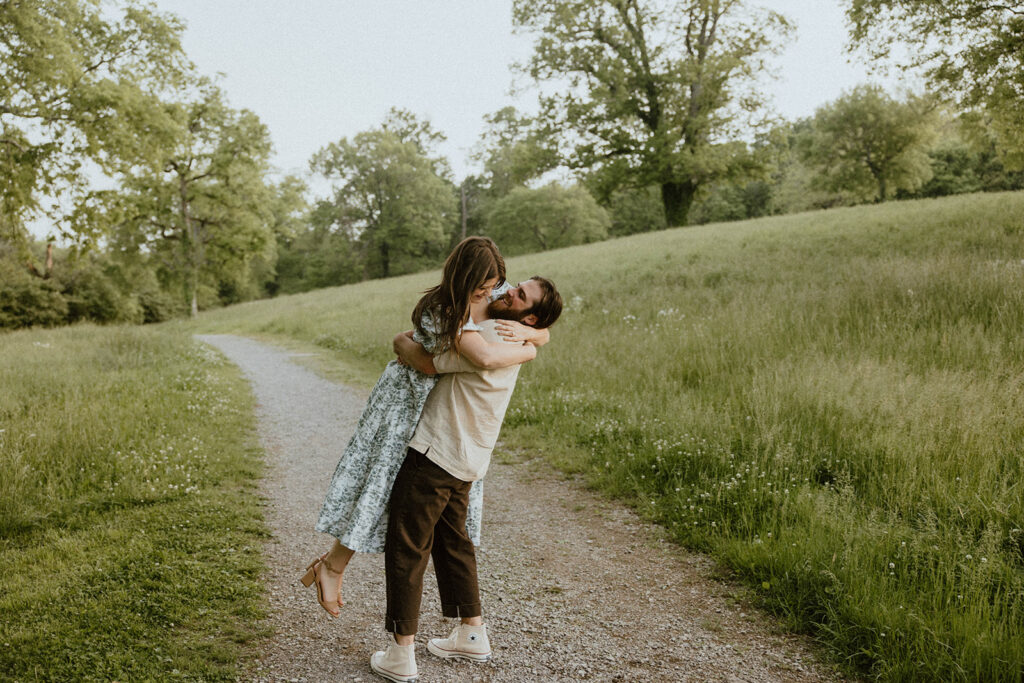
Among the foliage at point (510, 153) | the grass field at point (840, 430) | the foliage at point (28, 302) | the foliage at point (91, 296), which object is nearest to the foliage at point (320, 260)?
the foliage at point (510, 153)

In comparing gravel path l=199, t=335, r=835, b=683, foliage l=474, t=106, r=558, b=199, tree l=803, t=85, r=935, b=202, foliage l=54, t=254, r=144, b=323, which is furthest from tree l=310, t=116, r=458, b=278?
gravel path l=199, t=335, r=835, b=683

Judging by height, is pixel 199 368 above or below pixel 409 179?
below

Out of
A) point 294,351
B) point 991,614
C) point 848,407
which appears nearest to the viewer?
point 991,614

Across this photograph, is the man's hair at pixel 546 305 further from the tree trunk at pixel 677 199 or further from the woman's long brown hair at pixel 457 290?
the tree trunk at pixel 677 199

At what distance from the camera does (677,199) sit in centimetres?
3125

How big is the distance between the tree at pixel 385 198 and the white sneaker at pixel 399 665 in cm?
5413

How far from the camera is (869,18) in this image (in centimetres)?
1301

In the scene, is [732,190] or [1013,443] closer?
[1013,443]

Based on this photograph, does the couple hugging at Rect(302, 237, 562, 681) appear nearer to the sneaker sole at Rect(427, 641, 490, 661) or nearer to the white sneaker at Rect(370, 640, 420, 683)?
the white sneaker at Rect(370, 640, 420, 683)

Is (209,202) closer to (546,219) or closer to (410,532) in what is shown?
(546,219)

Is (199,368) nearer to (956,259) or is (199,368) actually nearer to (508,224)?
(956,259)

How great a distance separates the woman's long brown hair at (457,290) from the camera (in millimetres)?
2719

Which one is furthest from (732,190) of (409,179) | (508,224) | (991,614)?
(991,614)

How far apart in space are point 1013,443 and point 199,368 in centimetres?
1194
